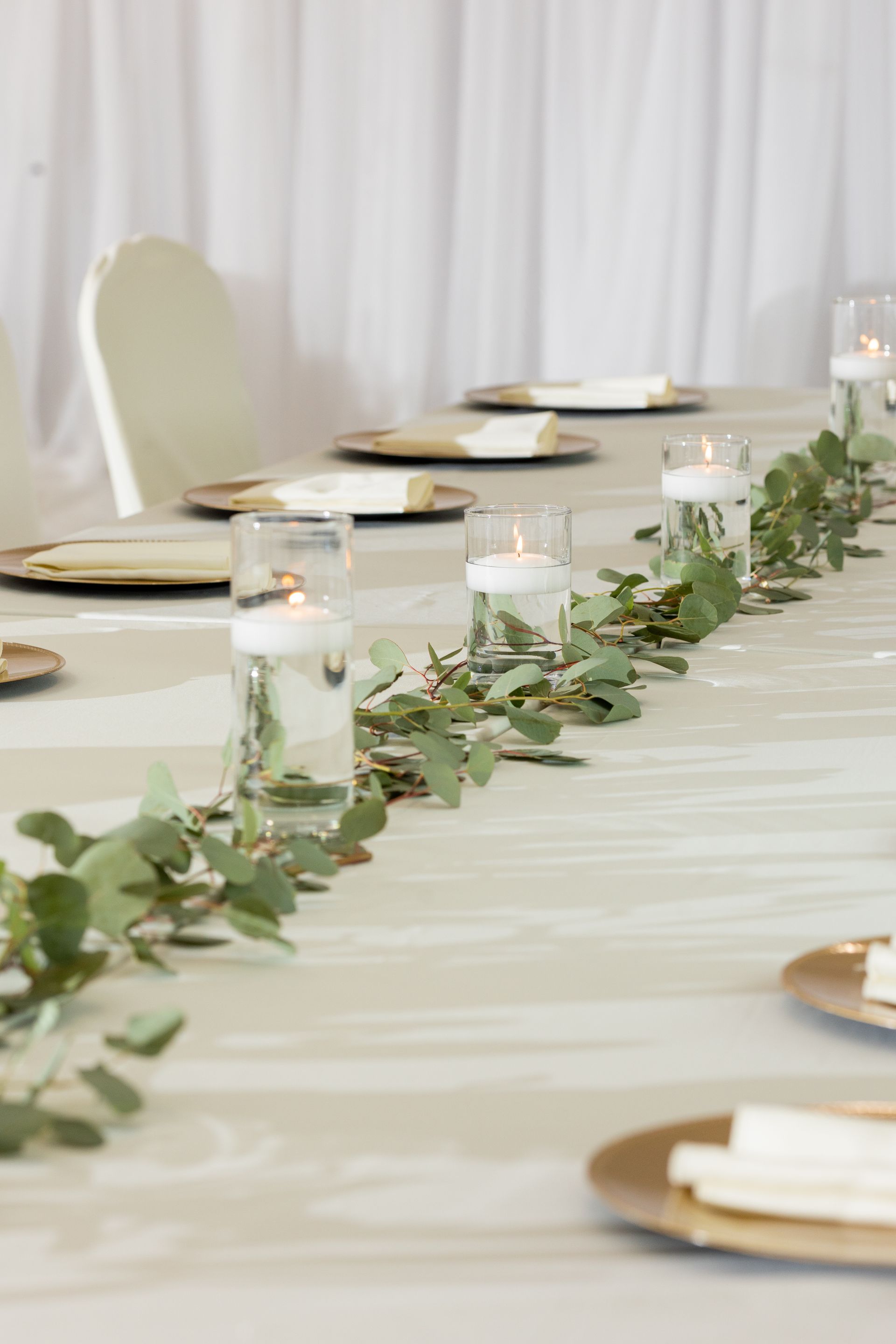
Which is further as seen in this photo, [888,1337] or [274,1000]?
[274,1000]

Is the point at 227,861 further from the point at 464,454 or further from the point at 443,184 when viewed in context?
the point at 443,184

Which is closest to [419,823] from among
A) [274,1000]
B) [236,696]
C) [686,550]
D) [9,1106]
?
[236,696]

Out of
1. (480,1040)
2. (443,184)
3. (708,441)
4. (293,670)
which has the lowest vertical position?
(480,1040)

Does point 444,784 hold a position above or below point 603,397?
below

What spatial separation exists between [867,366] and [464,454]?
524 millimetres

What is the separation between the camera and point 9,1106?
51cm

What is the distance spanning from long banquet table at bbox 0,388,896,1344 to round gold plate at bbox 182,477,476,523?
0.63 m

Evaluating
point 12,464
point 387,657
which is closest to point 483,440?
point 12,464

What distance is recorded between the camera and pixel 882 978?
2.05 feet

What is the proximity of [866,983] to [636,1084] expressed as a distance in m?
0.11

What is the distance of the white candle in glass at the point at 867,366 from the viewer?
2.01 metres

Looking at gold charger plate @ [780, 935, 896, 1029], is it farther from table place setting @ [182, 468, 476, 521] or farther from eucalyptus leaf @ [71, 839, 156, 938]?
table place setting @ [182, 468, 476, 521]

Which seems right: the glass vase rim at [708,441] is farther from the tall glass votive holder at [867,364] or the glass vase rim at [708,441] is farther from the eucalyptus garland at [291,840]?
the tall glass votive holder at [867,364]

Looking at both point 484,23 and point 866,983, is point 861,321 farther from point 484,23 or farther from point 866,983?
point 484,23
